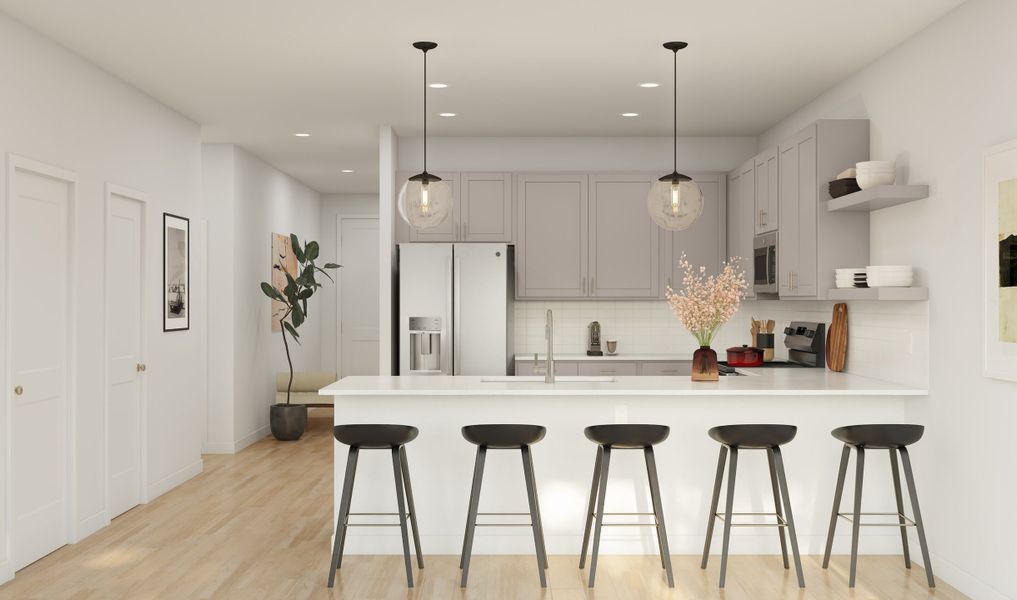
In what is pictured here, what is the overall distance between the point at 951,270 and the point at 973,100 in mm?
795

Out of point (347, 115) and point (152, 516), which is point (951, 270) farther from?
point (152, 516)

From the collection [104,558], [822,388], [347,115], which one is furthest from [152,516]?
[822,388]

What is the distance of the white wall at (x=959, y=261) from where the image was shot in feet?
12.3

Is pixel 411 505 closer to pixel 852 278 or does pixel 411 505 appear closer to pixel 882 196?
pixel 852 278

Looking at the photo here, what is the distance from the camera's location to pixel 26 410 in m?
4.45

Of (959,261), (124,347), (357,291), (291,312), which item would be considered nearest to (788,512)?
(959,261)

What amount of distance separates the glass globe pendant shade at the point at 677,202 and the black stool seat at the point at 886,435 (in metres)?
1.41

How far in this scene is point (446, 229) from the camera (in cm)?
695

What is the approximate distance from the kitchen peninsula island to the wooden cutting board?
2.17 feet

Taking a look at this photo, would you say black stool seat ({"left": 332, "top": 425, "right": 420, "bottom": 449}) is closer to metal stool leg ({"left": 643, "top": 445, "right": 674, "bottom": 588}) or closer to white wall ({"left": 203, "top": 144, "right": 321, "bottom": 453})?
metal stool leg ({"left": 643, "top": 445, "right": 674, "bottom": 588})

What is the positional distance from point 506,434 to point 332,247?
7.37 metres

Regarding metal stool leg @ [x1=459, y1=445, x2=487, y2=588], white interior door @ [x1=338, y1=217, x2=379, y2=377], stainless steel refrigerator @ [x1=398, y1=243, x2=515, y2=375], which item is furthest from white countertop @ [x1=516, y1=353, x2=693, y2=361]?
white interior door @ [x1=338, y1=217, x2=379, y2=377]

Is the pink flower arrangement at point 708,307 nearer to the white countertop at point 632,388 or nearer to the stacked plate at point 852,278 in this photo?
the white countertop at point 632,388

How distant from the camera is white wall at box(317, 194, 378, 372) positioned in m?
10.9
